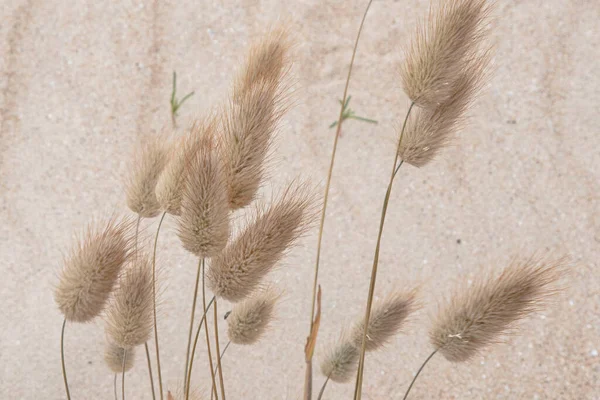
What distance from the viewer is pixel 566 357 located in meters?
1.33

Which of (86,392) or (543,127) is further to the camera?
(543,127)

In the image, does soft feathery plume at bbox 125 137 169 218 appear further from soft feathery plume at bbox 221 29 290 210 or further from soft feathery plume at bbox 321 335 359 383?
soft feathery plume at bbox 321 335 359 383

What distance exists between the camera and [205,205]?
0.64 m

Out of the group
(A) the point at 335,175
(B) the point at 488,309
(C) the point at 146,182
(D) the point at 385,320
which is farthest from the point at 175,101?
(B) the point at 488,309

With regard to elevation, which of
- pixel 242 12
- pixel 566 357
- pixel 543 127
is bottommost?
pixel 566 357

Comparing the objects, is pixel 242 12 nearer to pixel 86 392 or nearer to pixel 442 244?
pixel 442 244

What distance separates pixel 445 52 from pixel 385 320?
0.32 m

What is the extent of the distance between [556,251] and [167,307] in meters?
0.80

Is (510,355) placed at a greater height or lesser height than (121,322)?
lesser

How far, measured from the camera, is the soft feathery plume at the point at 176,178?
70cm

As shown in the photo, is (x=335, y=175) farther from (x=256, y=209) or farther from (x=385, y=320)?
(x=256, y=209)

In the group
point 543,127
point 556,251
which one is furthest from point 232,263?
point 543,127

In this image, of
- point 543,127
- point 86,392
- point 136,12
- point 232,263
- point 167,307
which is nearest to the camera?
point 232,263

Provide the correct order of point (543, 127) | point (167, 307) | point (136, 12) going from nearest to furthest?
point (167, 307), point (543, 127), point (136, 12)
